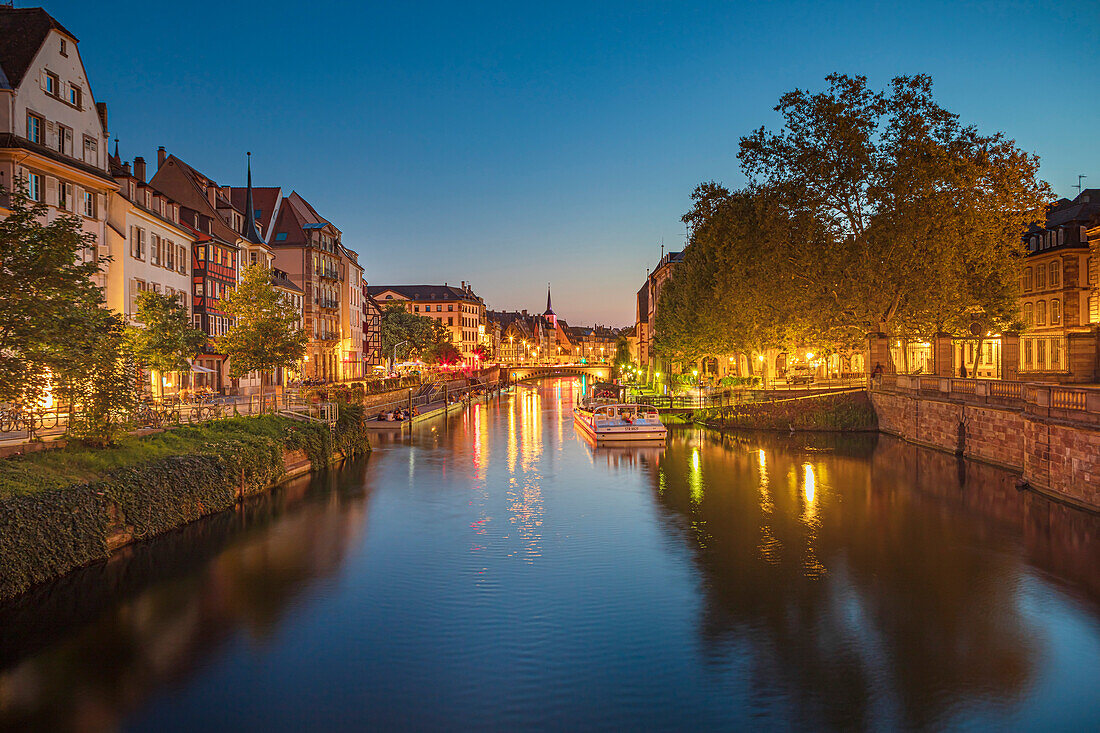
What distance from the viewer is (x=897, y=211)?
42.1 meters

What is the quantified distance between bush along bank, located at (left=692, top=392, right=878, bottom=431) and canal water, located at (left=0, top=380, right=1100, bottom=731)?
19964mm

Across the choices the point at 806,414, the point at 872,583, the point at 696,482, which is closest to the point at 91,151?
the point at 696,482

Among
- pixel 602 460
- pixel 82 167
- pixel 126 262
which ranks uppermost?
pixel 82 167

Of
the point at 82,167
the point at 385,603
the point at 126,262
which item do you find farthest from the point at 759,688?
the point at 126,262

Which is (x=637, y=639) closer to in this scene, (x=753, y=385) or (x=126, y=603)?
(x=126, y=603)

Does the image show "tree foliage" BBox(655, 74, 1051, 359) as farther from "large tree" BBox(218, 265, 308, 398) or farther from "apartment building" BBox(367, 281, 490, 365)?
"apartment building" BBox(367, 281, 490, 365)

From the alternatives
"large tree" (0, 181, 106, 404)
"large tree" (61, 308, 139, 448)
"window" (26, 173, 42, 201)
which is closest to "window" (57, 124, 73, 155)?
"window" (26, 173, 42, 201)

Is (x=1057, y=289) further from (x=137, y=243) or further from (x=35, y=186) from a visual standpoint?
(x=35, y=186)

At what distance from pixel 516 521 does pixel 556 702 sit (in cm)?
1360

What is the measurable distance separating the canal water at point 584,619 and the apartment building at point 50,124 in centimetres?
1514

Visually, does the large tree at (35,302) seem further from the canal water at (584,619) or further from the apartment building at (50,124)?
the apartment building at (50,124)

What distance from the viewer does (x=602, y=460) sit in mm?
40719

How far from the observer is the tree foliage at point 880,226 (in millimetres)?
40969

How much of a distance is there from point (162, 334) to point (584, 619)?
2630 centimetres
